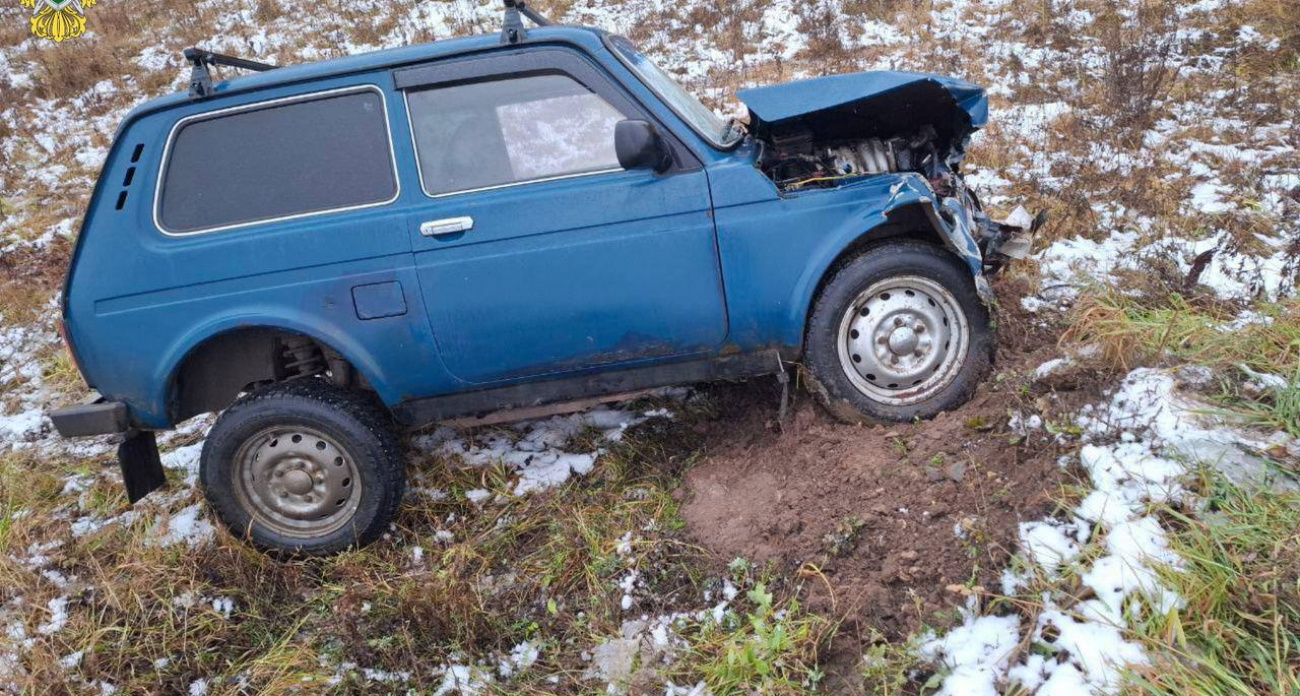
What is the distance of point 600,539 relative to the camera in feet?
10.7

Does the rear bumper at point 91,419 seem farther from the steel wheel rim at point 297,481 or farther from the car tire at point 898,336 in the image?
the car tire at point 898,336

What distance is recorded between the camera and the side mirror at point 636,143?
9.57ft

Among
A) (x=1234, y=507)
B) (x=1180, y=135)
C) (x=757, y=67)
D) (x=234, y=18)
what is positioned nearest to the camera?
(x=1234, y=507)

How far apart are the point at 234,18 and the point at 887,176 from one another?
40.1ft

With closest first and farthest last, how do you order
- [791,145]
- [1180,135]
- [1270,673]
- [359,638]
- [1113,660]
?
[1270,673]
[1113,660]
[359,638]
[791,145]
[1180,135]

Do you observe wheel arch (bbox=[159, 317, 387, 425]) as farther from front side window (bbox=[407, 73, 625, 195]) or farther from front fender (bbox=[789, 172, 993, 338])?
front fender (bbox=[789, 172, 993, 338])

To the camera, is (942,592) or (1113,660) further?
(942,592)

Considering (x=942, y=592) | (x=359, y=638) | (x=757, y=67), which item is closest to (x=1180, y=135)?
(x=757, y=67)

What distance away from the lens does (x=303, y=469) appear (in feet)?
11.3

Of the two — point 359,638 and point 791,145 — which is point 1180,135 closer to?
point 791,145

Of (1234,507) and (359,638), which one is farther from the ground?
(1234,507)

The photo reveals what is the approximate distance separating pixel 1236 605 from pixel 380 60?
11.5 ft

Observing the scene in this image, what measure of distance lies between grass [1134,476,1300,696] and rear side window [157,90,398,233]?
10.3ft

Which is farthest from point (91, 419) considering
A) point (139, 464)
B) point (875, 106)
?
point (875, 106)
